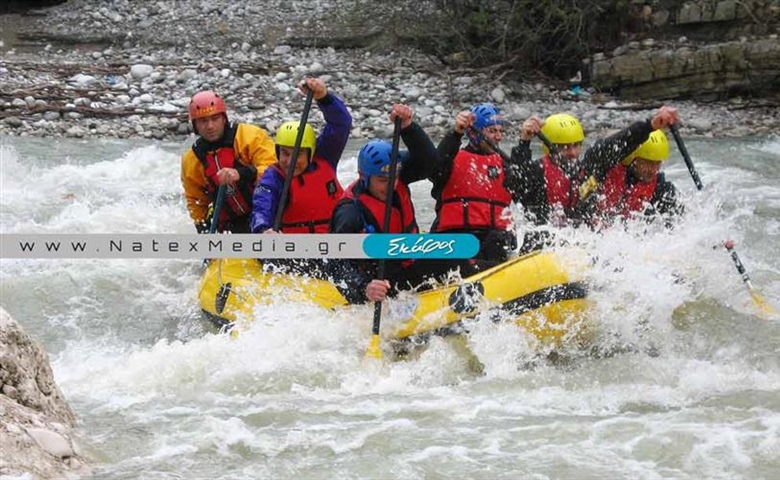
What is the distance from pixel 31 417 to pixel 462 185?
3.31m

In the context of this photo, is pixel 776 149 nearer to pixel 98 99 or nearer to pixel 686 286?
pixel 686 286

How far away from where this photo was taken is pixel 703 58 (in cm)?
1467

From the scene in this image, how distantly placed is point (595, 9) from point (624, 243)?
9840 mm

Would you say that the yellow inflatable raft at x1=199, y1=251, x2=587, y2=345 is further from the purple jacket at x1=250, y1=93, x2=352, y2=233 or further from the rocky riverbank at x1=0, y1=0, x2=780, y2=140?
the rocky riverbank at x1=0, y1=0, x2=780, y2=140

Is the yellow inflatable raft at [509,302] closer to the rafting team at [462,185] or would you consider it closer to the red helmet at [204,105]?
the rafting team at [462,185]

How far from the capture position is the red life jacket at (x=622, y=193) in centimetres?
676

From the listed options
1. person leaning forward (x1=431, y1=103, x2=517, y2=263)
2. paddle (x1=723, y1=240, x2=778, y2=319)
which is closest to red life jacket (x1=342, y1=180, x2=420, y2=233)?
person leaning forward (x1=431, y1=103, x2=517, y2=263)

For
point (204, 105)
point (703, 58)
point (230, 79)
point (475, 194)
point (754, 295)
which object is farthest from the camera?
point (230, 79)

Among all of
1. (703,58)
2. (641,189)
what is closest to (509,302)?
(641,189)

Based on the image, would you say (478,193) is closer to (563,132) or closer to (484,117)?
(484,117)

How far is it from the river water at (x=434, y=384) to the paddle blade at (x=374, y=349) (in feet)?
0.23

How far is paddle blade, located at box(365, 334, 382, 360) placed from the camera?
5895 millimetres

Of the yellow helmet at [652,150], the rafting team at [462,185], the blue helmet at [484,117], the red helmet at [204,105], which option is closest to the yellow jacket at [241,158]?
the red helmet at [204,105]

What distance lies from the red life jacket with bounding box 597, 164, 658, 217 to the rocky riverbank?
6707 millimetres
